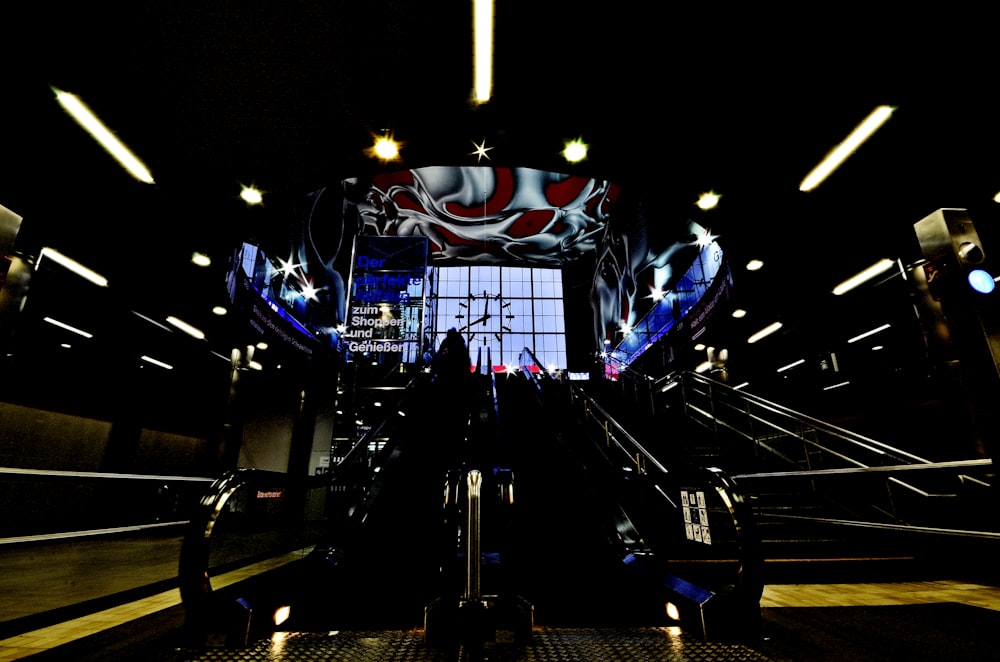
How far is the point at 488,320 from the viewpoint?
920 inches

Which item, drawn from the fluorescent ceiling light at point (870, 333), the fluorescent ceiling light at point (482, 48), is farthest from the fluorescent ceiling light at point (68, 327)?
the fluorescent ceiling light at point (870, 333)

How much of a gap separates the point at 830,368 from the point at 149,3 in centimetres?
1264

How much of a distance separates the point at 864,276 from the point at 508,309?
1822cm

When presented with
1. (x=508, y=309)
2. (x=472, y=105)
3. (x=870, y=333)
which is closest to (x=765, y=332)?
(x=870, y=333)

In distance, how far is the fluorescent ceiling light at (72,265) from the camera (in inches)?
232

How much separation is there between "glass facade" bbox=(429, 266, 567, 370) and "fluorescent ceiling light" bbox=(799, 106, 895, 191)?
59.5ft

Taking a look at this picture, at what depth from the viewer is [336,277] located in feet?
48.6

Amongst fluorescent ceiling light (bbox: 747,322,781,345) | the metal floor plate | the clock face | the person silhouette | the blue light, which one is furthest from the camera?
the clock face

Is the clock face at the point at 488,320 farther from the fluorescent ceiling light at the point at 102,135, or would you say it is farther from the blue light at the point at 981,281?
the blue light at the point at 981,281

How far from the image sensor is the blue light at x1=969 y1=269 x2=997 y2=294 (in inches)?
120

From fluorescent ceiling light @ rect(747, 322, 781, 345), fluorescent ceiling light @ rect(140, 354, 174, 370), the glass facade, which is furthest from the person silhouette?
the glass facade

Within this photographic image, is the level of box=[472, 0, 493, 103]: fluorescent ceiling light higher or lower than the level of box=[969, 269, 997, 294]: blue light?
higher

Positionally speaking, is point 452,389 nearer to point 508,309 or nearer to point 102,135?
point 102,135

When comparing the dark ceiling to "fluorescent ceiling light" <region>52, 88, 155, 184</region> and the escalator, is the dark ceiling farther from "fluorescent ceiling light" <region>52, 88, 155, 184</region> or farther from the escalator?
the escalator
